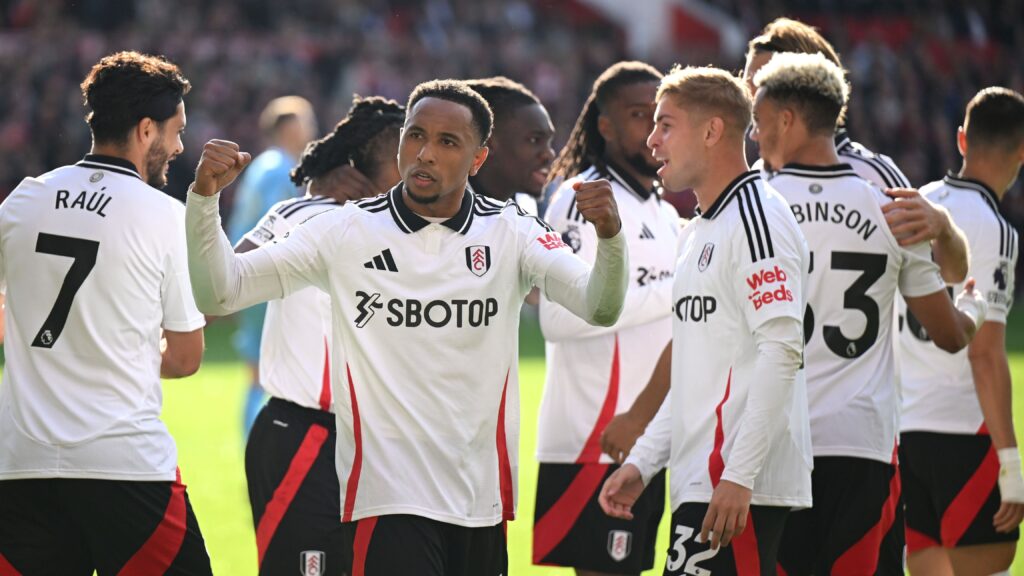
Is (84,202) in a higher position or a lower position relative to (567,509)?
higher

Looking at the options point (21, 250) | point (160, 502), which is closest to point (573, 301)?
point (160, 502)

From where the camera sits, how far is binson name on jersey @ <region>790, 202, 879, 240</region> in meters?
5.05

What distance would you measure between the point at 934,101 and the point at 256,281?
27.2 metres

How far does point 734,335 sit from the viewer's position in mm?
4496

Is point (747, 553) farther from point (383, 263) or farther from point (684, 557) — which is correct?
point (383, 263)

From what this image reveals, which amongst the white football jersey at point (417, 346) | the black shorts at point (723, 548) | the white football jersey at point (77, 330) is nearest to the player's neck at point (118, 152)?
the white football jersey at point (77, 330)

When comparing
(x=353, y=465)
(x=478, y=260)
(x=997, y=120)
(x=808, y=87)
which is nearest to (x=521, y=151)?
(x=808, y=87)

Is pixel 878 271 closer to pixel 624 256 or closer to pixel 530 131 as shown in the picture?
pixel 624 256

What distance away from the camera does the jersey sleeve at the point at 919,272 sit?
16.6 ft

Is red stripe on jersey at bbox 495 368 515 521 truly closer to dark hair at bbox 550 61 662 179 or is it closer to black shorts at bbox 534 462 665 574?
black shorts at bbox 534 462 665 574

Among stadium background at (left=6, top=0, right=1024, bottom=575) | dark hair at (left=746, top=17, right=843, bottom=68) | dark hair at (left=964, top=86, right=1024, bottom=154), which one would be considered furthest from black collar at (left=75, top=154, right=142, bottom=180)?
stadium background at (left=6, top=0, right=1024, bottom=575)

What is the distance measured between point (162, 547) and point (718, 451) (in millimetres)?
1983

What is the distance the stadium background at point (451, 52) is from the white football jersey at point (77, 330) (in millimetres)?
13389

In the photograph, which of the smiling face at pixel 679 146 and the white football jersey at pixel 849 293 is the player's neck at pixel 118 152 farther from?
the white football jersey at pixel 849 293
